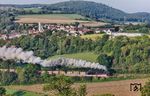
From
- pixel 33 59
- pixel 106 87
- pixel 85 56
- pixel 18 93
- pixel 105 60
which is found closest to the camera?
pixel 18 93

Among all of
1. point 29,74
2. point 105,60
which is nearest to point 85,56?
point 105,60

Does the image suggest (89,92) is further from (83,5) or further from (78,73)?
(83,5)

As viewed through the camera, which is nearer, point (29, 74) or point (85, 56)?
point (29, 74)

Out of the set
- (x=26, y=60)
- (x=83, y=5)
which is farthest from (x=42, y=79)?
(x=83, y=5)

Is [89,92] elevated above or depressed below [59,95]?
below

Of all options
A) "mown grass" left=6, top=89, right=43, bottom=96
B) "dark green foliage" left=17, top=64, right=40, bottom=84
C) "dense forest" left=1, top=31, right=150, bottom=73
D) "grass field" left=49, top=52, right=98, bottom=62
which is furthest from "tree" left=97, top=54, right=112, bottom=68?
"mown grass" left=6, top=89, right=43, bottom=96

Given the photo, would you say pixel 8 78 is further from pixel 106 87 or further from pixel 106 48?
pixel 106 48

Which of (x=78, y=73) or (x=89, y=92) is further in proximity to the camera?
(x=78, y=73)

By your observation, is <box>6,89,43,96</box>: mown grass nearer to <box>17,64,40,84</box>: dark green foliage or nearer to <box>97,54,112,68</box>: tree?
<box>17,64,40,84</box>: dark green foliage

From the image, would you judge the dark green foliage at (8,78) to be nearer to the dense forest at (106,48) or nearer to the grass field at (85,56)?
the dense forest at (106,48)
